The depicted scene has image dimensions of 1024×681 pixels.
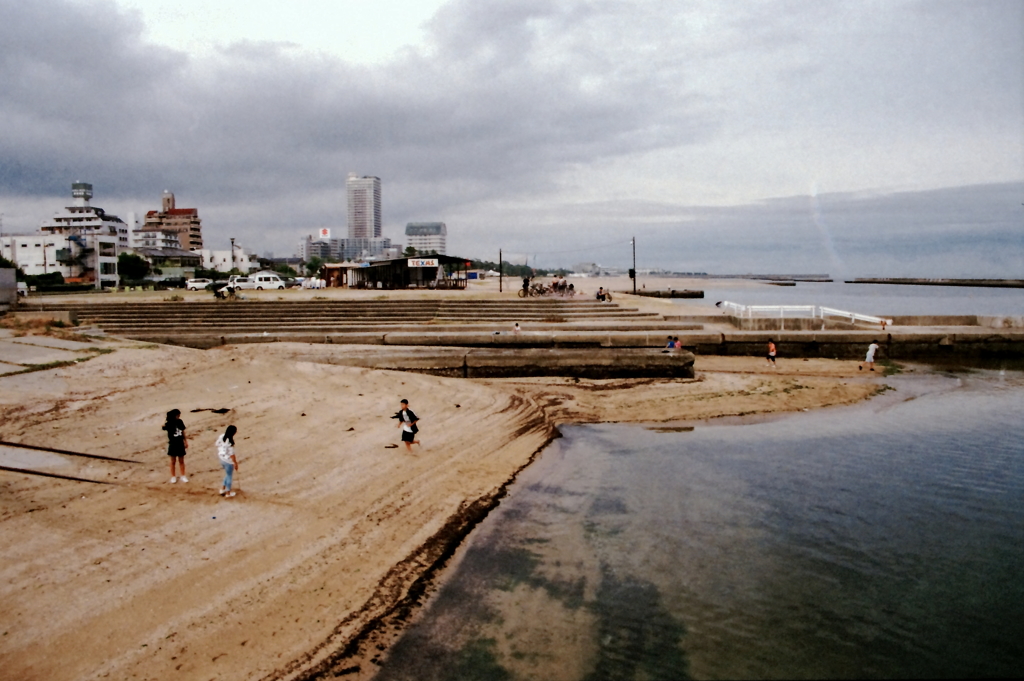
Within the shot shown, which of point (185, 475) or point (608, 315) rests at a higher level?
point (608, 315)

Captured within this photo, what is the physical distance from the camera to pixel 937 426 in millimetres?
15945

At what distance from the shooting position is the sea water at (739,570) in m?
6.42

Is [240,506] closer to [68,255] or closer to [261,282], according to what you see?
[261,282]

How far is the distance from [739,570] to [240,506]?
7054 mm

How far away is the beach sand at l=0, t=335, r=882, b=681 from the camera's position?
6078 millimetres

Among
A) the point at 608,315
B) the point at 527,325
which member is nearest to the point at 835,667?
the point at 527,325

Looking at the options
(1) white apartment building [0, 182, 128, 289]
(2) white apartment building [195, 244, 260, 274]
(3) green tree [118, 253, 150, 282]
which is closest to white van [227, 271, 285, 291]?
(1) white apartment building [0, 182, 128, 289]

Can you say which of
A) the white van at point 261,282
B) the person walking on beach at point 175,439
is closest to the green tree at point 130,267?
the white van at point 261,282

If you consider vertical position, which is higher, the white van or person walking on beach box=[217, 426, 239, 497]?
the white van

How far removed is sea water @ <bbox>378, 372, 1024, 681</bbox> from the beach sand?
97 centimetres

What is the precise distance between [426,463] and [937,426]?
13.3m

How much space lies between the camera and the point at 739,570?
8156 mm

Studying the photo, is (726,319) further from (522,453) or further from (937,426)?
(522,453)

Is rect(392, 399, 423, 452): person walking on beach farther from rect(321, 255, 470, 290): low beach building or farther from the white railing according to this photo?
rect(321, 255, 470, 290): low beach building
